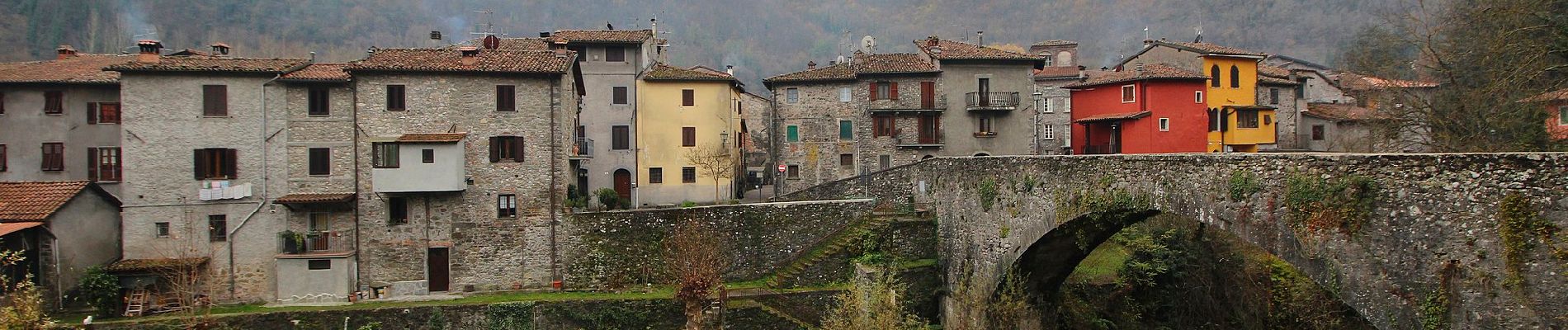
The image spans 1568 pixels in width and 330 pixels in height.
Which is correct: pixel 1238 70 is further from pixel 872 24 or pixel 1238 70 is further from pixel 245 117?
pixel 872 24

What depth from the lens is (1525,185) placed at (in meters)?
9.67

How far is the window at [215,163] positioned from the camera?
28.1 m

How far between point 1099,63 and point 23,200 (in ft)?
269

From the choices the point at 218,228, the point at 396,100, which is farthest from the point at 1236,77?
the point at 218,228

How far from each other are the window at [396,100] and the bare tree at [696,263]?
9684 mm

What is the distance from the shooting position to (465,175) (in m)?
28.6

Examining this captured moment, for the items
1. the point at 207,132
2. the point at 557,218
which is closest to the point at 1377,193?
the point at 557,218

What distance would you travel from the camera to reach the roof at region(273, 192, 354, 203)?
2759cm

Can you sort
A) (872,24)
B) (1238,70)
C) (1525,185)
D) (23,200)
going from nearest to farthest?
(1525,185), (23,200), (1238,70), (872,24)

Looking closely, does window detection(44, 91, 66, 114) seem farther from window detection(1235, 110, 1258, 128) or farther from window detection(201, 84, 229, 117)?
window detection(1235, 110, 1258, 128)

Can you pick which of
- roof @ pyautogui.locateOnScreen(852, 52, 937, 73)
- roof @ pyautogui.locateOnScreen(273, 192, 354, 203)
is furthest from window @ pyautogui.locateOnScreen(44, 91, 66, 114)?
roof @ pyautogui.locateOnScreen(852, 52, 937, 73)

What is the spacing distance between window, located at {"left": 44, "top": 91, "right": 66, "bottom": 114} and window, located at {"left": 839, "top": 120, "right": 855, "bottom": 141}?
29673mm

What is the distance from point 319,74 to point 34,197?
925cm

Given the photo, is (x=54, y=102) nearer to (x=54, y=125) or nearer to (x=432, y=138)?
(x=54, y=125)
